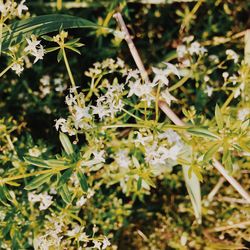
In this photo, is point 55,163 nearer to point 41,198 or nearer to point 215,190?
point 41,198

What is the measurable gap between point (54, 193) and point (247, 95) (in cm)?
100

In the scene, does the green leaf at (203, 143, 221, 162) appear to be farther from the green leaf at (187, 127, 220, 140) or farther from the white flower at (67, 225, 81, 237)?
the white flower at (67, 225, 81, 237)

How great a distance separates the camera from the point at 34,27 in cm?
179

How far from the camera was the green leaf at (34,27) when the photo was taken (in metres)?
1.71

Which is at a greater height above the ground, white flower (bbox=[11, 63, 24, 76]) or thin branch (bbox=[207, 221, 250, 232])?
white flower (bbox=[11, 63, 24, 76])

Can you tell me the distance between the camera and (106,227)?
2158 mm

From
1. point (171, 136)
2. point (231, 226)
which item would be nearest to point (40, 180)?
point (171, 136)

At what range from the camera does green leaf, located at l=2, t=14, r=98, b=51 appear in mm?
1713

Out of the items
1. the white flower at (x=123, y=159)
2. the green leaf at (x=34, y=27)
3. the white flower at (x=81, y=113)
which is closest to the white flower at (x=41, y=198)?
the white flower at (x=123, y=159)

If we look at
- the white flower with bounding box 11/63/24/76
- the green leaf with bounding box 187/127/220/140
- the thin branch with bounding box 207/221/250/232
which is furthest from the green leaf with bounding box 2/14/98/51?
the thin branch with bounding box 207/221/250/232

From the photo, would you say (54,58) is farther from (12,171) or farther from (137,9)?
(12,171)

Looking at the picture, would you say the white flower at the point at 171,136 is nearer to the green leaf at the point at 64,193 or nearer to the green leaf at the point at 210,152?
the green leaf at the point at 210,152

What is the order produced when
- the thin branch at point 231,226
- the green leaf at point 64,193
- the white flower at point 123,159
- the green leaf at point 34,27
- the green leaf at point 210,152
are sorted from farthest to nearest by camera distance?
1. the thin branch at point 231,226
2. the white flower at point 123,159
3. the green leaf at point 34,27
4. the green leaf at point 64,193
5. the green leaf at point 210,152

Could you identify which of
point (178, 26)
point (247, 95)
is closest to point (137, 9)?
point (178, 26)
